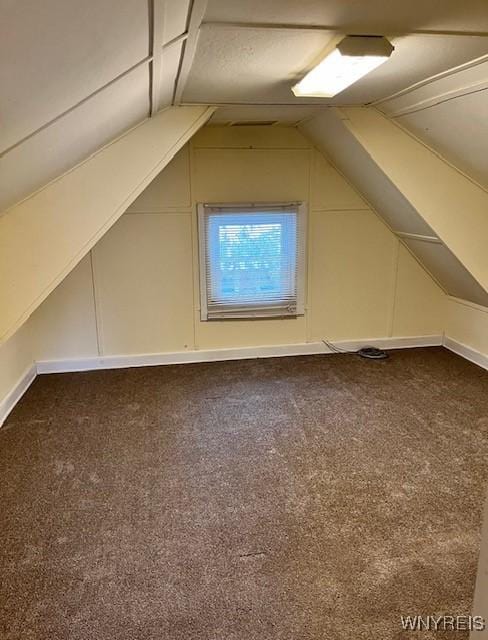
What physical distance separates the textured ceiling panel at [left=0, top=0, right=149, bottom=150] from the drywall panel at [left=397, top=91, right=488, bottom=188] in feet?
5.70

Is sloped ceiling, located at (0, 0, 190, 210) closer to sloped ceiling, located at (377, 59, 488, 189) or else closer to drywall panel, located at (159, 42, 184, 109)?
drywall panel, located at (159, 42, 184, 109)

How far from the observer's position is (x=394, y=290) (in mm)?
4426

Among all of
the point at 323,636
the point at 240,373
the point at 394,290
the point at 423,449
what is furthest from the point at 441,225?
the point at 323,636

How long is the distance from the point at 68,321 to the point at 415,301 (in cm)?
301

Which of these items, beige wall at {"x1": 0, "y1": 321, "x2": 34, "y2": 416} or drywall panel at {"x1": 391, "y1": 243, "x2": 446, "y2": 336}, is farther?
drywall panel at {"x1": 391, "y1": 243, "x2": 446, "y2": 336}

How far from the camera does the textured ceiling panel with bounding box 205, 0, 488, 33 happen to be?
1502 millimetres

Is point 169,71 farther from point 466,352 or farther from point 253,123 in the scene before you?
point 466,352

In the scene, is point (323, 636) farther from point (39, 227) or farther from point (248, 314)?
point (248, 314)

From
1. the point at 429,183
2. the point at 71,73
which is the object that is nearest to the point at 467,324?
the point at 429,183

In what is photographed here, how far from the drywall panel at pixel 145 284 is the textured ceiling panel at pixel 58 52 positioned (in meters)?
2.48

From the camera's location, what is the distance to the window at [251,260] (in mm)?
4031

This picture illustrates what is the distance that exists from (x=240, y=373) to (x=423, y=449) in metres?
1.61

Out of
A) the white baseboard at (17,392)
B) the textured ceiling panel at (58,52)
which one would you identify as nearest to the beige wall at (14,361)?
the white baseboard at (17,392)

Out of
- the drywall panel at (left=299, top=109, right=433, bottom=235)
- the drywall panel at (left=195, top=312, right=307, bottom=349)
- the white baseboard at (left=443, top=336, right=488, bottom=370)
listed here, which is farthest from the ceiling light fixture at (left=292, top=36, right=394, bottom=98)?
the white baseboard at (left=443, top=336, right=488, bottom=370)
